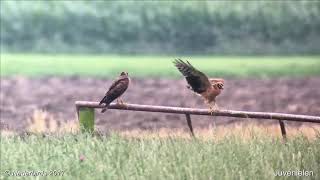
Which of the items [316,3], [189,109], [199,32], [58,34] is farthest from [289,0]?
[58,34]

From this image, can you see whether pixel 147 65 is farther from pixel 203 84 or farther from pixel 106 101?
pixel 203 84

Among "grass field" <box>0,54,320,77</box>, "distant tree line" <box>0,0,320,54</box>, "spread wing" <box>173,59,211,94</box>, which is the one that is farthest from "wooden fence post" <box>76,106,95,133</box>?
"spread wing" <box>173,59,211,94</box>

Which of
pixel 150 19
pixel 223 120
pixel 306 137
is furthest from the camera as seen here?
pixel 150 19

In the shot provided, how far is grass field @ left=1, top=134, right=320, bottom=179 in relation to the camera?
3.87 m

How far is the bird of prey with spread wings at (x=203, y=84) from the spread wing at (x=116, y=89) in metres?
0.35

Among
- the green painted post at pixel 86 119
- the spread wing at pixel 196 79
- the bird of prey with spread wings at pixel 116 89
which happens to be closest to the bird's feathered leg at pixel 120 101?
the bird of prey with spread wings at pixel 116 89

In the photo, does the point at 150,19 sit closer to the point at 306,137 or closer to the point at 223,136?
the point at 223,136

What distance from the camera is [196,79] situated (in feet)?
13.6

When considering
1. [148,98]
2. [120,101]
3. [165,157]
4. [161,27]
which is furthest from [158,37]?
[165,157]

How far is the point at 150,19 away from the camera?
467cm

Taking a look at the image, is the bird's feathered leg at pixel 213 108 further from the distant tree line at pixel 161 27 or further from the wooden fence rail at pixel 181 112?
the distant tree line at pixel 161 27

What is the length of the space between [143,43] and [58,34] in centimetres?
54

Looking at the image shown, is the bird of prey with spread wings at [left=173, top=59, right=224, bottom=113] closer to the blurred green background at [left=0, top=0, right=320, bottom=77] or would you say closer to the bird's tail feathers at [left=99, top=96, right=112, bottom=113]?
the blurred green background at [left=0, top=0, right=320, bottom=77]

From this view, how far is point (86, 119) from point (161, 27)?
688mm
